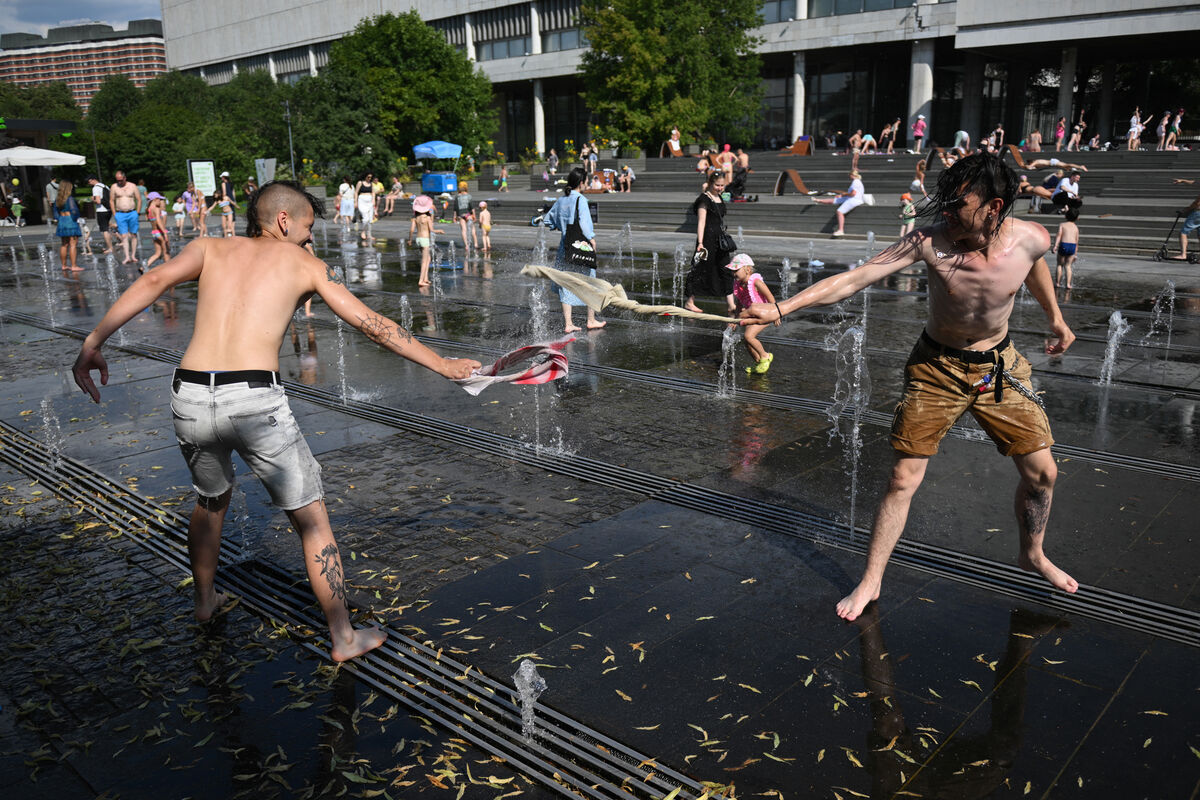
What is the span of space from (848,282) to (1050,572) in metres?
1.74

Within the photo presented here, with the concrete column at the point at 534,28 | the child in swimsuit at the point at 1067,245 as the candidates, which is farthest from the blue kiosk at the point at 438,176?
the child in swimsuit at the point at 1067,245

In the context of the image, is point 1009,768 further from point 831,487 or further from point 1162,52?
point 1162,52

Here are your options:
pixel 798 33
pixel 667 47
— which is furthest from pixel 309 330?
pixel 798 33

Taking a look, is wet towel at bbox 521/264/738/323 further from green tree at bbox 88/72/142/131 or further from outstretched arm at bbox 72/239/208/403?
green tree at bbox 88/72/142/131

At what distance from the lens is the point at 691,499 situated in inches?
223

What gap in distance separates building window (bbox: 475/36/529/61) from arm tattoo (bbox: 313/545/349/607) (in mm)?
57388

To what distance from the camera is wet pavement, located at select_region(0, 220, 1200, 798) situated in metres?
3.22

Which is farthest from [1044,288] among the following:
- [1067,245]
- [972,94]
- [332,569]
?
[972,94]

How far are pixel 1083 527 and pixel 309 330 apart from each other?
9.22 m

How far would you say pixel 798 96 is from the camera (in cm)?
4506

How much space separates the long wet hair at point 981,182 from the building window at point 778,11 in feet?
146

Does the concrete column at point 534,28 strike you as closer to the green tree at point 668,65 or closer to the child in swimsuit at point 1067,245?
the green tree at point 668,65

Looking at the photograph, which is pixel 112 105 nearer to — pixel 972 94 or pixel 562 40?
pixel 562 40

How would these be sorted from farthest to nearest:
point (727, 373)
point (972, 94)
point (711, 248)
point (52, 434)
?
point (972, 94) → point (711, 248) → point (727, 373) → point (52, 434)
